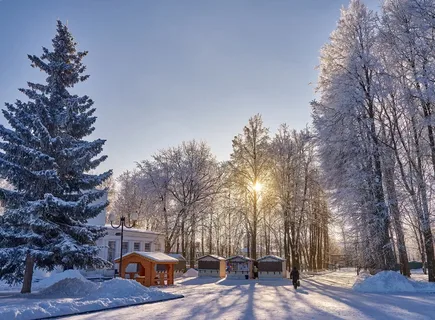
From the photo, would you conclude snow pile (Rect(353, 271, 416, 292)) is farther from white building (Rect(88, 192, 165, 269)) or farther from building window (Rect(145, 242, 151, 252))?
building window (Rect(145, 242, 151, 252))

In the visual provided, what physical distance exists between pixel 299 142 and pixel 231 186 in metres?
8.74

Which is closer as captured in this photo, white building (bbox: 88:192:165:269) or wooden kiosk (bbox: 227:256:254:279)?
white building (bbox: 88:192:165:269)

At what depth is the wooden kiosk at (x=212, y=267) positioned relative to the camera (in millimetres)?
36000

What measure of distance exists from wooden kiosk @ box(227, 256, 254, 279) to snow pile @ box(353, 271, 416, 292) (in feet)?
49.8

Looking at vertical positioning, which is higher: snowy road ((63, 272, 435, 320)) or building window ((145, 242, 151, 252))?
building window ((145, 242, 151, 252))

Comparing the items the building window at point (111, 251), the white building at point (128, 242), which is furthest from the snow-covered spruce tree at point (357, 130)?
the building window at point (111, 251)

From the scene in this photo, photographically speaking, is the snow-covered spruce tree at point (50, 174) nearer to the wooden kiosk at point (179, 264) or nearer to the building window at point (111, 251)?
the building window at point (111, 251)

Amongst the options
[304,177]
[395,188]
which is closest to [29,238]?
[395,188]

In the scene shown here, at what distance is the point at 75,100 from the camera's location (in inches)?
734

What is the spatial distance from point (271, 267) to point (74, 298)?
23.5 m

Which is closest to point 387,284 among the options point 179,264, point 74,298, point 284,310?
point 284,310

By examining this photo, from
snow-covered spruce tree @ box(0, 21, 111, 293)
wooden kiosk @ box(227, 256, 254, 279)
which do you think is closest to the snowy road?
snow-covered spruce tree @ box(0, 21, 111, 293)

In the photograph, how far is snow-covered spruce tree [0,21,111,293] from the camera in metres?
16.1

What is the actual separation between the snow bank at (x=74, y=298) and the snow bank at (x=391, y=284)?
11.0 m
